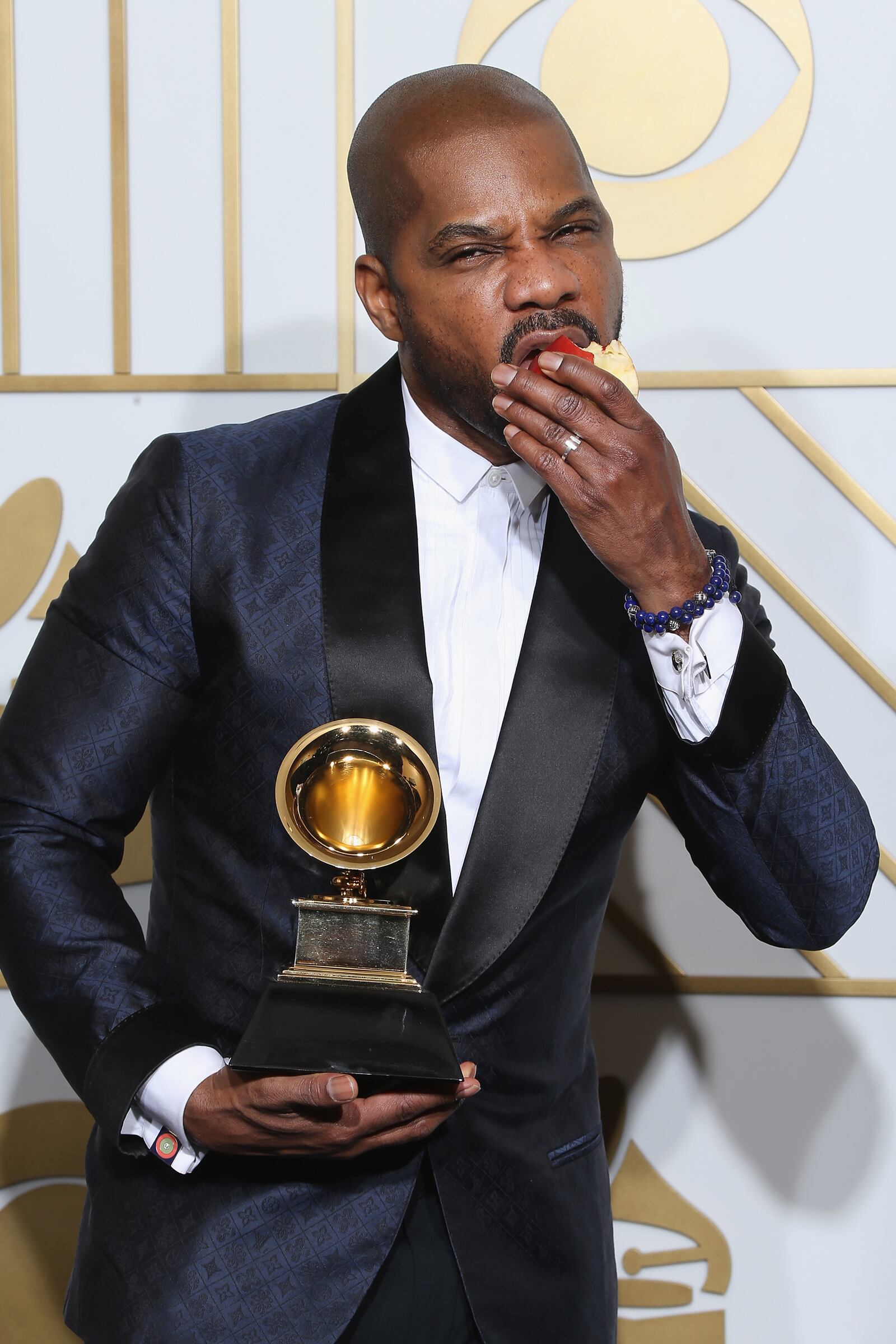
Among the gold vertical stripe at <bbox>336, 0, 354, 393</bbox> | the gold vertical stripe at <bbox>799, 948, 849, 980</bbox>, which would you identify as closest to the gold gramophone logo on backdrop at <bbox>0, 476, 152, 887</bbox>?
the gold vertical stripe at <bbox>336, 0, 354, 393</bbox>

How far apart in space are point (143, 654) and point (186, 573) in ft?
0.31

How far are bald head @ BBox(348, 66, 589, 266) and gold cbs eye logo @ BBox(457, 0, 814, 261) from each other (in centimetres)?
69

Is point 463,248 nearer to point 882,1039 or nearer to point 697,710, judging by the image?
point 697,710

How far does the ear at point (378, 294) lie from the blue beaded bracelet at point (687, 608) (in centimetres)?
48

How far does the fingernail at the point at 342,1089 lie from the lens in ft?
3.39

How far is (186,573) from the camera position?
52.0 inches

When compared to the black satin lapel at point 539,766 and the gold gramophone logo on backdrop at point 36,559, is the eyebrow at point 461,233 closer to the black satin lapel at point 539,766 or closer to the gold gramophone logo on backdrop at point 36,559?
the black satin lapel at point 539,766

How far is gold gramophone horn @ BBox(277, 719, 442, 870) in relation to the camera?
3.96 ft

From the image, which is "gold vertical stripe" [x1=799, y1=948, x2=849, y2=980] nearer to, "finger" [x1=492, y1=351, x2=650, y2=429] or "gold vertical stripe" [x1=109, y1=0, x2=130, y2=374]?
"finger" [x1=492, y1=351, x2=650, y2=429]

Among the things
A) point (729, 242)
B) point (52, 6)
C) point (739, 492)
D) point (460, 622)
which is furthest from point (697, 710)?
point (52, 6)

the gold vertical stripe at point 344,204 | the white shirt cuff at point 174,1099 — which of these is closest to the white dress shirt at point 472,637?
the white shirt cuff at point 174,1099

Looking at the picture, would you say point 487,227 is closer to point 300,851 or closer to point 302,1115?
point 300,851

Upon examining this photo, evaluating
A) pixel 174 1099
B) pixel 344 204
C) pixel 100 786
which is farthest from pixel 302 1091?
pixel 344 204

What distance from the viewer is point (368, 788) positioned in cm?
122
